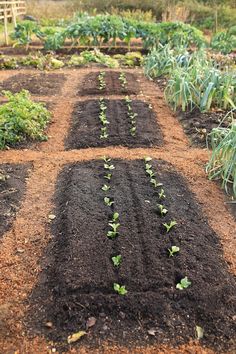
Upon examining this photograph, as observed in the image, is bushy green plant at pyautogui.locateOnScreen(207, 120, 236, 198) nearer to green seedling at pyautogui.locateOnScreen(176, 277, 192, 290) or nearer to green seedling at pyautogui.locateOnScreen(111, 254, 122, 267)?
green seedling at pyautogui.locateOnScreen(176, 277, 192, 290)

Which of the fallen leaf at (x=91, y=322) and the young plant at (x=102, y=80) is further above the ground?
the fallen leaf at (x=91, y=322)

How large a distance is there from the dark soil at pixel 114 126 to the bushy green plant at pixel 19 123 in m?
0.43

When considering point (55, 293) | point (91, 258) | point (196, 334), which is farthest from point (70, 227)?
point (196, 334)

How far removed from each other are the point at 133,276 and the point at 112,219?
0.70m

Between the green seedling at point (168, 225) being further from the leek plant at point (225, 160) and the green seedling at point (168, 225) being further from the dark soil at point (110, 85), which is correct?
the dark soil at point (110, 85)

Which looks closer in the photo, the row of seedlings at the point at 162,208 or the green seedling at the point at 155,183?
the row of seedlings at the point at 162,208

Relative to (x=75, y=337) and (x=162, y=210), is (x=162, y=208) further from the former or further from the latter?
(x=75, y=337)

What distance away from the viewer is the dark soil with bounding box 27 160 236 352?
2.21 m

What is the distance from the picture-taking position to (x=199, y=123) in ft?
16.9

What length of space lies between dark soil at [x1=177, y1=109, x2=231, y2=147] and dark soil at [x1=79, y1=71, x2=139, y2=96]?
4.67ft

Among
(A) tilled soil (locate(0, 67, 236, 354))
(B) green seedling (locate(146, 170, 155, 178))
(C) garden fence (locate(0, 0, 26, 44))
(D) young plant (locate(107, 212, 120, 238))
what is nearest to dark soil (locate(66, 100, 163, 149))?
(A) tilled soil (locate(0, 67, 236, 354))

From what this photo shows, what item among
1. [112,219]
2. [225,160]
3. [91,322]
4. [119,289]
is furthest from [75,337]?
[225,160]

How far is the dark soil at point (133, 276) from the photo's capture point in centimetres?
221

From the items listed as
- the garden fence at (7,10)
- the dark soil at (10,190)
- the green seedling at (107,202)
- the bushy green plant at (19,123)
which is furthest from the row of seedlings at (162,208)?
the garden fence at (7,10)
